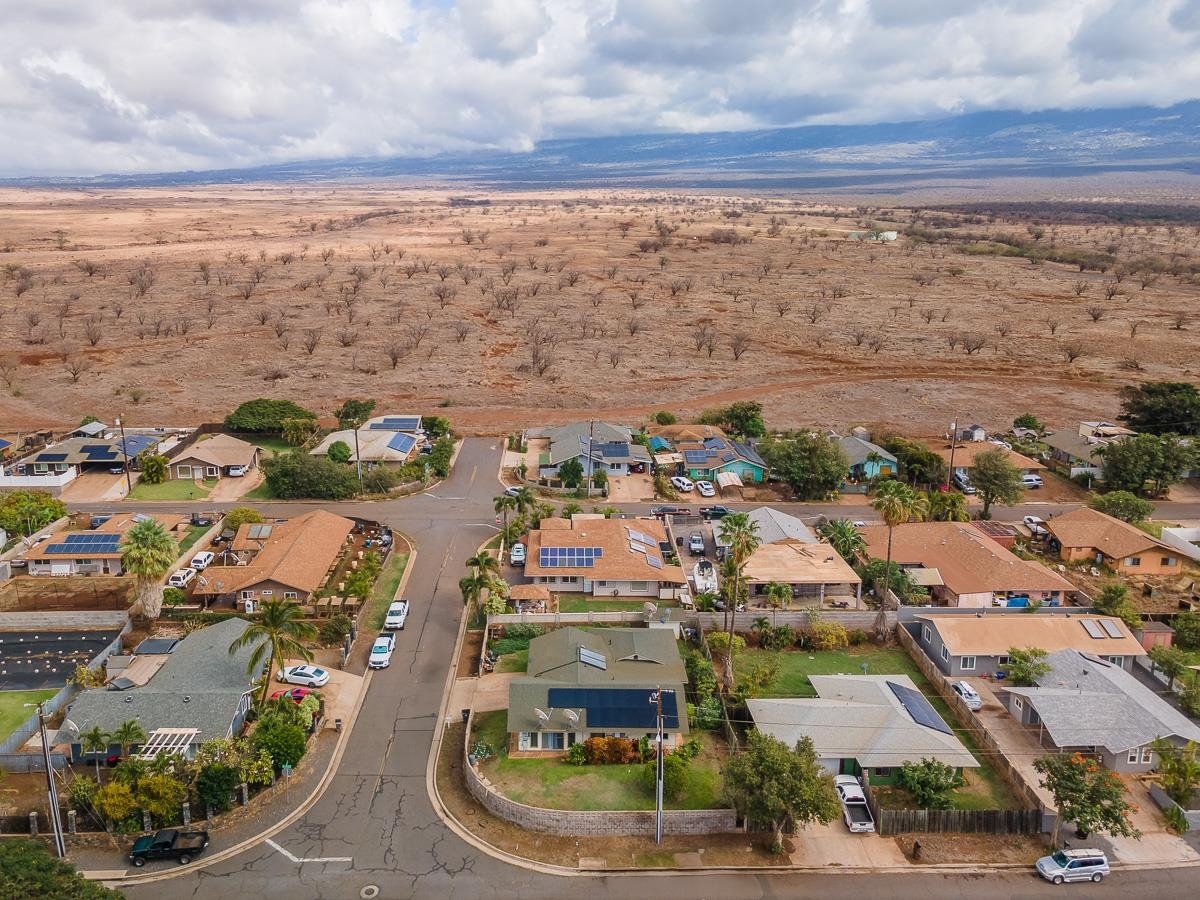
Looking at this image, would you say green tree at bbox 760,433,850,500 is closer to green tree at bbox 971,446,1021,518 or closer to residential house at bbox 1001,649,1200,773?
green tree at bbox 971,446,1021,518

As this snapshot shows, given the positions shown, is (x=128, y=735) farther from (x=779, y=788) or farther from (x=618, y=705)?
(x=779, y=788)

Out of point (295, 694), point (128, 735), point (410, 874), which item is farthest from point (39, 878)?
point (295, 694)

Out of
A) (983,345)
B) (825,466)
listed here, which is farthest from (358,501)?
(983,345)

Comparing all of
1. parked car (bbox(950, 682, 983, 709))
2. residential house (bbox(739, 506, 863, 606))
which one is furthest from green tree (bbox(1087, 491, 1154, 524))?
parked car (bbox(950, 682, 983, 709))

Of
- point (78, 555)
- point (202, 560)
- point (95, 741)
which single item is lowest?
Result: point (202, 560)

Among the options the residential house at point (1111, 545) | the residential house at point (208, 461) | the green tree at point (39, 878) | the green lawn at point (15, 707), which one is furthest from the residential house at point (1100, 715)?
the residential house at point (208, 461)

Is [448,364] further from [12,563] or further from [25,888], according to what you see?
[25,888]

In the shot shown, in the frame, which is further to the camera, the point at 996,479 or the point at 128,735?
the point at 996,479
